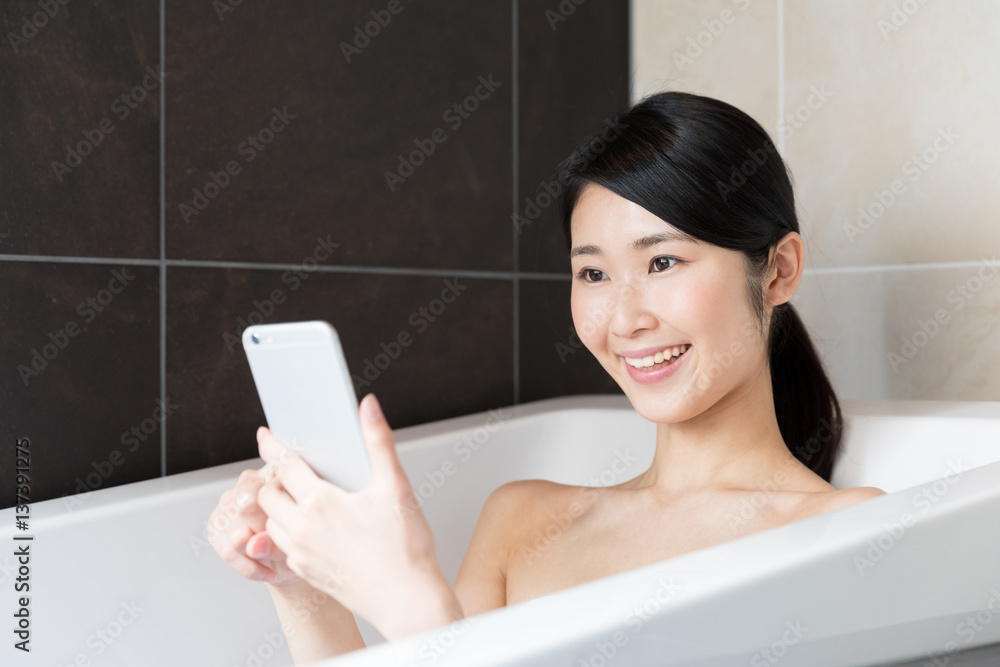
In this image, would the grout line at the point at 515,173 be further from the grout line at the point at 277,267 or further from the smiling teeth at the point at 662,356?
the smiling teeth at the point at 662,356

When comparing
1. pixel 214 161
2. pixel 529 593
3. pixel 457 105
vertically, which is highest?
pixel 457 105

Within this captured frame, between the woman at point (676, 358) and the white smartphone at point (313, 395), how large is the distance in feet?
0.66

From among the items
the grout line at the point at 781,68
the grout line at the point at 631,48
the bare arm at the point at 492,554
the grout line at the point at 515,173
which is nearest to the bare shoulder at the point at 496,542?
the bare arm at the point at 492,554

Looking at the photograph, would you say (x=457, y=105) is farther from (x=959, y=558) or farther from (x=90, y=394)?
(x=959, y=558)

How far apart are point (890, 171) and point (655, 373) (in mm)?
802

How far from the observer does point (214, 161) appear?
51.1 inches

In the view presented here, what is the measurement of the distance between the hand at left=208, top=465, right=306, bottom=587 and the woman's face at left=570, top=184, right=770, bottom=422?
18.0 inches

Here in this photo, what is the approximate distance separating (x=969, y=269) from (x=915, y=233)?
4.4 inches

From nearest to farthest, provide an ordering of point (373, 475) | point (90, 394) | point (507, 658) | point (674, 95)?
point (507, 658) < point (373, 475) < point (674, 95) < point (90, 394)

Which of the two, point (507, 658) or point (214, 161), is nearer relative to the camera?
point (507, 658)

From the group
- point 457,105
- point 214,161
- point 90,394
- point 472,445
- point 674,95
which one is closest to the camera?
point 674,95

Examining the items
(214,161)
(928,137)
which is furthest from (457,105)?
(928,137)

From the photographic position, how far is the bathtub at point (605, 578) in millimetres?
532

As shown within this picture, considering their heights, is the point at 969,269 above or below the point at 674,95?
below
